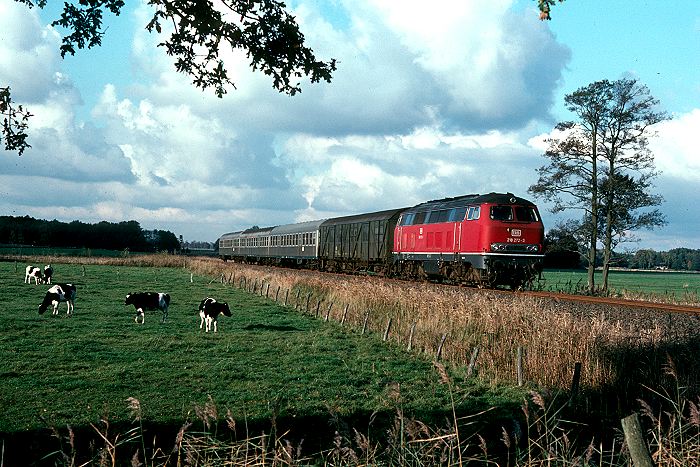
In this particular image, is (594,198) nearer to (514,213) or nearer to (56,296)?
(514,213)

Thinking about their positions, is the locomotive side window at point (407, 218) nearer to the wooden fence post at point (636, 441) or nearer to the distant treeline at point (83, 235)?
the wooden fence post at point (636, 441)

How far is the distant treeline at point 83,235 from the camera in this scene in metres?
131

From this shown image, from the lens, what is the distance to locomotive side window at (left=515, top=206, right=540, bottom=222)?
29.5 m

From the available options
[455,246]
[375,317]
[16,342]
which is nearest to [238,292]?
[455,246]

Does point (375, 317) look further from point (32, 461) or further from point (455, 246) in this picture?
point (32, 461)

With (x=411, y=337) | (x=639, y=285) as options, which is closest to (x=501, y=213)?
(x=411, y=337)

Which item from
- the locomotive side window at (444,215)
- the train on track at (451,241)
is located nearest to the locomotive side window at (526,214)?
the train on track at (451,241)

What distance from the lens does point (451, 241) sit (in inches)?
1229

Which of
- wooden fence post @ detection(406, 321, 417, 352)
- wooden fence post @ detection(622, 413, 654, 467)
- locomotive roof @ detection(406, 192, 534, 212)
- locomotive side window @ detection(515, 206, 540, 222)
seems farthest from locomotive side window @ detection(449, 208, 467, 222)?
wooden fence post @ detection(622, 413, 654, 467)

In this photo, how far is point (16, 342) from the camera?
720 inches

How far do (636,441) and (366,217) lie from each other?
4291cm

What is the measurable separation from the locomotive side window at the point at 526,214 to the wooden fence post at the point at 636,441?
83.7ft

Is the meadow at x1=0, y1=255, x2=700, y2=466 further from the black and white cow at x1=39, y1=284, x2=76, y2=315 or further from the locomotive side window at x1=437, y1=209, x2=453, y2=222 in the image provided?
the locomotive side window at x1=437, y1=209, x2=453, y2=222

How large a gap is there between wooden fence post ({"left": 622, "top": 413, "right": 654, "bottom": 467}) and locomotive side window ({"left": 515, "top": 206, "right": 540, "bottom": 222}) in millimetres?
25513
